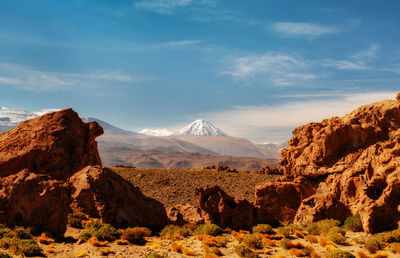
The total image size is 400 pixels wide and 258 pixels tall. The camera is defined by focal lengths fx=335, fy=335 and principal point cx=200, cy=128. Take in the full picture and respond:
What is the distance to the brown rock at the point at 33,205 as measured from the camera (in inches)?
610

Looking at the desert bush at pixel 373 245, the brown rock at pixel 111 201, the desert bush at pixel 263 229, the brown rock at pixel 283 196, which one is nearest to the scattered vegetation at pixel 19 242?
the brown rock at pixel 111 201

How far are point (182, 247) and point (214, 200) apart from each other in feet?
19.5

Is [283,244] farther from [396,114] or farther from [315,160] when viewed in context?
[396,114]

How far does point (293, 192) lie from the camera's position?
24.7 m

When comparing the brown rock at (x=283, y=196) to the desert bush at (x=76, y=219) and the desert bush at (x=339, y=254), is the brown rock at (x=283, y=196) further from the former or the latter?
the desert bush at (x=76, y=219)

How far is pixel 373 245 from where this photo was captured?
48.1 feet

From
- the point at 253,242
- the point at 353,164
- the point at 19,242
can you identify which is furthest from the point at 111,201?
the point at 353,164

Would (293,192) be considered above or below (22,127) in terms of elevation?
below

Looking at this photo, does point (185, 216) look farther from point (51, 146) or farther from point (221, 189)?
point (51, 146)

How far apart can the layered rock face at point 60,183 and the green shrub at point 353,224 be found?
10.2m

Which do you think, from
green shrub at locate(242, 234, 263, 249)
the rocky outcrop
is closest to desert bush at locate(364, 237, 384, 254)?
green shrub at locate(242, 234, 263, 249)

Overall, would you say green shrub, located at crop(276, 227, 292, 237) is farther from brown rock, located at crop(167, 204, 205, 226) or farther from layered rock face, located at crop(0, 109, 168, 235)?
layered rock face, located at crop(0, 109, 168, 235)

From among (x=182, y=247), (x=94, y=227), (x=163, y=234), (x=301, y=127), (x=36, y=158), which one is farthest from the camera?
(x=301, y=127)

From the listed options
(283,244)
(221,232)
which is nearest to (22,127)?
(221,232)
